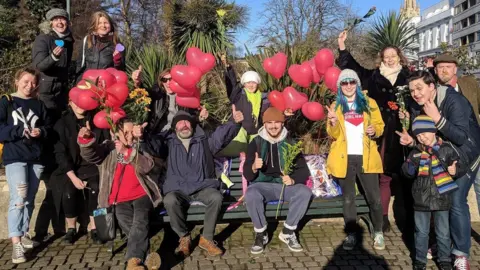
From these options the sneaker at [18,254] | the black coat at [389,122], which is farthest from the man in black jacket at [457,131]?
the sneaker at [18,254]

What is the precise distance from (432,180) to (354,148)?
90cm

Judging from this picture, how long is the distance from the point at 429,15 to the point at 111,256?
10602cm

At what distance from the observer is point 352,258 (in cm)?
436

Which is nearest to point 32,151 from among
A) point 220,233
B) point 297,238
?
point 220,233

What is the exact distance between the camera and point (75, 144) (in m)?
4.58

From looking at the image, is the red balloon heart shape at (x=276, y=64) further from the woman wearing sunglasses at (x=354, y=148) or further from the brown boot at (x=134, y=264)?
the brown boot at (x=134, y=264)

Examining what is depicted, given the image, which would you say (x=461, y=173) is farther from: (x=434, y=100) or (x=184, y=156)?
(x=184, y=156)

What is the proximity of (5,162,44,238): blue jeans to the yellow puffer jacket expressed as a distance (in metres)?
3.10

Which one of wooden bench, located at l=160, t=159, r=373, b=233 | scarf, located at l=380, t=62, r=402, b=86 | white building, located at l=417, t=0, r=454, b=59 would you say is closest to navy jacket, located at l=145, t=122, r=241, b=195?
wooden bench, located at l=160, t=159, r=373, b=233

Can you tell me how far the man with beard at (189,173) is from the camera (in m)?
4.36

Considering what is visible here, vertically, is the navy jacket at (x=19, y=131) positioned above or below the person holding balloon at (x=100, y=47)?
below

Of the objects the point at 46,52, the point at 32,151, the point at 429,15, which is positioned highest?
the point at 429,15

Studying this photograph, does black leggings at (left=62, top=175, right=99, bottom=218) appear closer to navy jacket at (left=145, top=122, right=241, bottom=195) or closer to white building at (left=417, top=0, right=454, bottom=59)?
navy jacket at (left=145, top=122, right=241, bottom=195)

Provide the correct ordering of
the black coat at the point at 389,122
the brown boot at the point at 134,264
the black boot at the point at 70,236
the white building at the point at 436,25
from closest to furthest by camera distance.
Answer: the brown boot at the point at 134,264
the black boot at the point at 70,236
the black coat at the point at 389,122
the white building at the point at 436,25
